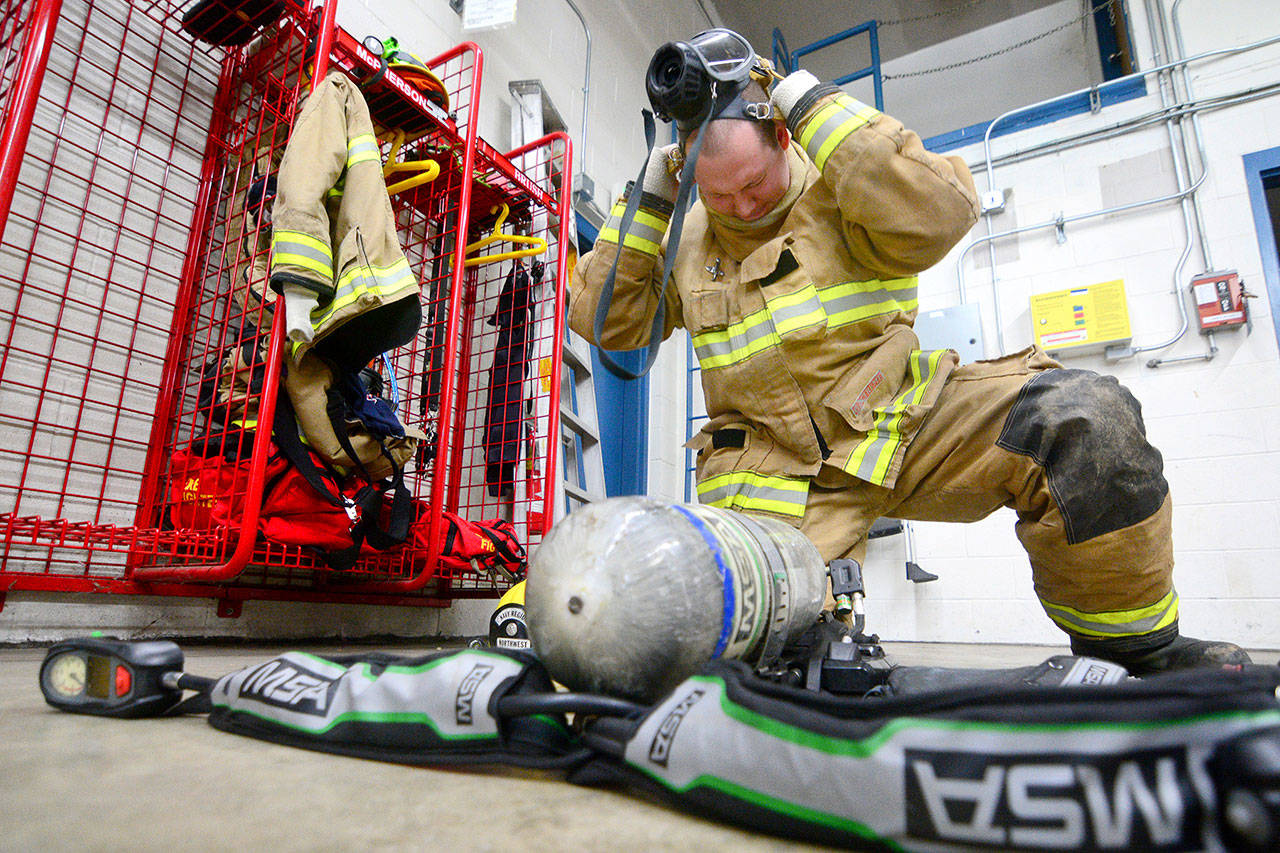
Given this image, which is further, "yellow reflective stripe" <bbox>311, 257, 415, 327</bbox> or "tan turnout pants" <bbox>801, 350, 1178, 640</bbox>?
"yellow reflective stripe" <bbox>311, 257, 415, 327</bbox>

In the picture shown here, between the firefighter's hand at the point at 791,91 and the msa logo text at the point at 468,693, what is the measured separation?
107cm

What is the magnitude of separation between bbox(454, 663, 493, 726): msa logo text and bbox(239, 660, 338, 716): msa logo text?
15 centimetres

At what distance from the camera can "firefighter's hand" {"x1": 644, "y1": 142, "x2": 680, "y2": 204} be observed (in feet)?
4.63

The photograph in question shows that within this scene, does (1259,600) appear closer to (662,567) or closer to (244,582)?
(662,567)

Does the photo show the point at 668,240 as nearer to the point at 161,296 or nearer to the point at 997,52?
the point at 161,296

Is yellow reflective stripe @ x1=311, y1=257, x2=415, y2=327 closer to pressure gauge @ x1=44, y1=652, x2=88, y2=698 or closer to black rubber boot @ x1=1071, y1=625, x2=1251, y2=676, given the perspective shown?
pressure gauge @ x1=44, y1=652, x2=88, y2=698

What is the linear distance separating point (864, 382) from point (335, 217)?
55.3 inches

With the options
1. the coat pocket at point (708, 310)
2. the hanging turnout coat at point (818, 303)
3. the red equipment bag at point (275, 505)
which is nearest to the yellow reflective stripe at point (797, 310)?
the hanging turnout coat at point (818, 303)

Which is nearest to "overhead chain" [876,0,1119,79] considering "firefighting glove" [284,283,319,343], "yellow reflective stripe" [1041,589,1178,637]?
"yellow reflective stripe" [1041,589,1178,637]

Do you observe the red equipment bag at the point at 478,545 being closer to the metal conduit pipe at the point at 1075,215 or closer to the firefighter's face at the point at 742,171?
the firefighter's face at the point at 742,171

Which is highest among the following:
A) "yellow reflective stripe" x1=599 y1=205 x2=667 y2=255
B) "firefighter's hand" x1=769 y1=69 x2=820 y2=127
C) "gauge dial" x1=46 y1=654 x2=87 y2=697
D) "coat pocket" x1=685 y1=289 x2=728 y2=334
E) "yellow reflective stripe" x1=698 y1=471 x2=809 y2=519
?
"firefighter's hand" x1=769 y1=69 x2=820 y2=127

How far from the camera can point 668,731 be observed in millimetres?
527

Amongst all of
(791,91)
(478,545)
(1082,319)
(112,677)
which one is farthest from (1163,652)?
(1082,319)

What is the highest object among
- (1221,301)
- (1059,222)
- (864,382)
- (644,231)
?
(1059,222)
